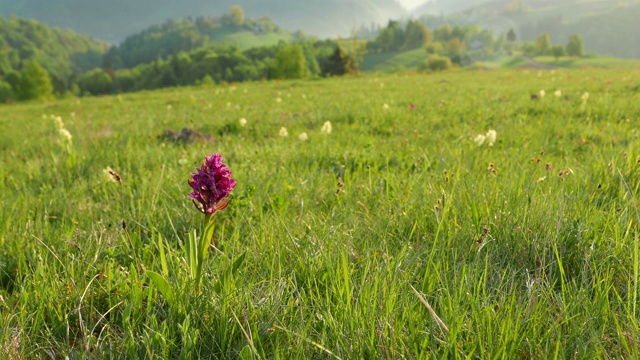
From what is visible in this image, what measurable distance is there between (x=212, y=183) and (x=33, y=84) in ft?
320

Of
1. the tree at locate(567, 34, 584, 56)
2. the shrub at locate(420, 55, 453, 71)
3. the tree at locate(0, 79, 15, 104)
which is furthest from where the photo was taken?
the tree at locate(567, 34, 584, 56)

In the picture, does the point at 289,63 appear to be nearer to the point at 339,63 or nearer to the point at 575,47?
the point at 339,63

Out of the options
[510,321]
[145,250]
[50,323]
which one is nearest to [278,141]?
[145,250]

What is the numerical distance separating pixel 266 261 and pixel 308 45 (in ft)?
451

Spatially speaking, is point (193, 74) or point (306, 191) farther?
point (193, 74)

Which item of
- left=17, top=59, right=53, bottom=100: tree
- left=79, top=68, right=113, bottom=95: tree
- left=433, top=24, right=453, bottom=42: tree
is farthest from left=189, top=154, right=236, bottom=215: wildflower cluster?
left=433, top=24, right=453, bottom=42: tree

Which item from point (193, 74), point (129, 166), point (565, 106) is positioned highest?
point (193, 74)

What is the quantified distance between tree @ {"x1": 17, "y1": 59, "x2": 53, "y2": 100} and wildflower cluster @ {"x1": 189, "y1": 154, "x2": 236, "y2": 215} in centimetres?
9433

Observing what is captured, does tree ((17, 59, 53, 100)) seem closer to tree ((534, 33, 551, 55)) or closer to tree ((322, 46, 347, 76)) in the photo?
tree ((322, 46, 347, 76))

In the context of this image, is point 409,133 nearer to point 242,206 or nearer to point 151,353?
point 242,206

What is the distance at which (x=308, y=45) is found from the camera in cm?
13112

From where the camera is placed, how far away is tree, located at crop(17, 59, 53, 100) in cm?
7688

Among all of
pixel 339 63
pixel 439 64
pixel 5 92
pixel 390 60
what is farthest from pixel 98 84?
pixel 439 64

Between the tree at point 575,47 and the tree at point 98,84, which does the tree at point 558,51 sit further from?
the tree at point 98,84
